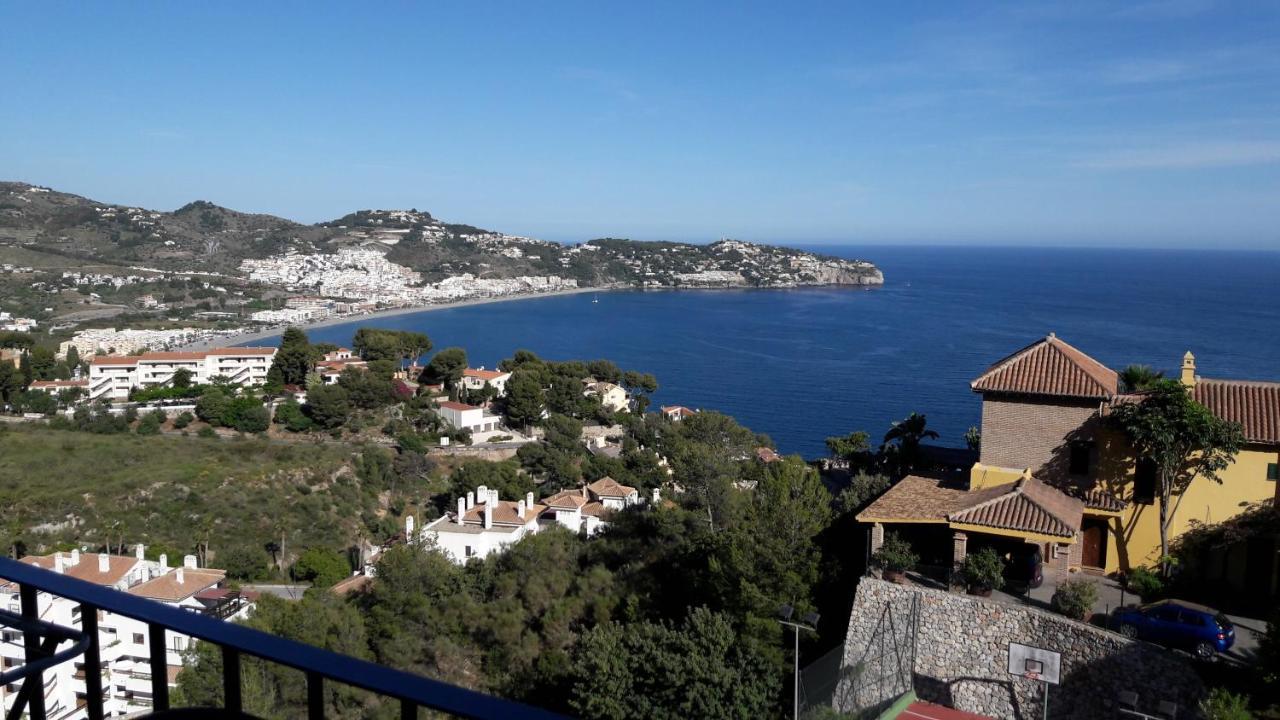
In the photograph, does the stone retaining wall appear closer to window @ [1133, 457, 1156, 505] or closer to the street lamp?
the street lamp

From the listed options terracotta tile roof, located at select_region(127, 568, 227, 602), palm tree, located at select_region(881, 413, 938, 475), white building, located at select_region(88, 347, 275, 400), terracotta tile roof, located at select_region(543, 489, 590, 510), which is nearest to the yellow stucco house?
palm tree, located at select_region(881, 413, 938, 475)

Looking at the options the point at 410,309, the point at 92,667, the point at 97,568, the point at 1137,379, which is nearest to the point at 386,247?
the point at 410,309

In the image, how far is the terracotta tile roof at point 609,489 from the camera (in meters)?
20.7

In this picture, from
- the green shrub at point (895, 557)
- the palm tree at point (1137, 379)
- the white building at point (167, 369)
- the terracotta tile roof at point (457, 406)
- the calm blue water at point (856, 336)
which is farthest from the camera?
the calm blue water at point (856, 336)

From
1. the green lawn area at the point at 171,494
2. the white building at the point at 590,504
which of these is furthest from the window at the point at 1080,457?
the green lawn area at the point at 171,494

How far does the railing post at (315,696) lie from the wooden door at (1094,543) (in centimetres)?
1022

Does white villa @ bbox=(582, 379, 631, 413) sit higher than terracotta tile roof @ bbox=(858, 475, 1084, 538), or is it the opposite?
terracotta tile roof @ bbox=(858, 475, 1084, 538)

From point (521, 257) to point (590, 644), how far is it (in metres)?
112

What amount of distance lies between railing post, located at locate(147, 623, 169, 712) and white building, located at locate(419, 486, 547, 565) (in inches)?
619

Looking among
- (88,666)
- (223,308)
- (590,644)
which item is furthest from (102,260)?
(88,666)

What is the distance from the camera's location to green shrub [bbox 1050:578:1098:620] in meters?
7.91

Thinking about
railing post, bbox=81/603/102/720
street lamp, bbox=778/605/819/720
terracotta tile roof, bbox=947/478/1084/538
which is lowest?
street lamp, bbox=778/605/819/720

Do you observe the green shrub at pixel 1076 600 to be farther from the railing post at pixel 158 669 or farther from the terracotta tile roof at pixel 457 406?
the terracotta tile roof at pixel 457 406

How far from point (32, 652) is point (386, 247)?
117 m
